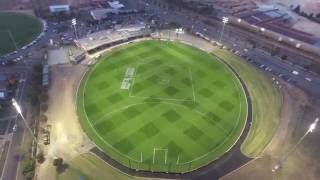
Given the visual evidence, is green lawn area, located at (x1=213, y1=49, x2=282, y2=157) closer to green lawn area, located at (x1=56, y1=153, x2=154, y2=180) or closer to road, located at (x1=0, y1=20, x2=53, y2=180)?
green lawn area, located at (x1=56, y1=153, x2=154, y2=180)

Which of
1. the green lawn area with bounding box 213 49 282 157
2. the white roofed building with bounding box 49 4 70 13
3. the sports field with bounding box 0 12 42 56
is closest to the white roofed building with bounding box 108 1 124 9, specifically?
the white roofed building with bounding box 49 4 70 13

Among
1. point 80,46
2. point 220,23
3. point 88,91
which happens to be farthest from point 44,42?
point 220,23

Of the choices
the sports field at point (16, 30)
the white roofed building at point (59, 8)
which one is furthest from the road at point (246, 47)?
the sports field at point (16, 30)

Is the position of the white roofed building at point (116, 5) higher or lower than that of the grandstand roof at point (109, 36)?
higher

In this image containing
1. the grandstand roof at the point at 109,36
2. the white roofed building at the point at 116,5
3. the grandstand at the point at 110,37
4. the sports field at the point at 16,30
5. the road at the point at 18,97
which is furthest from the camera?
the white roofed building at the point at 116,5

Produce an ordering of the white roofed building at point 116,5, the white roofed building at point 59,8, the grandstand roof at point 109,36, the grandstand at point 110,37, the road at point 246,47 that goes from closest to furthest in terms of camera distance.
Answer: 1. the road at point 246,47
2. the grandstand at point 110,37
3. the grandstand roof at point 109,36
4. the white roofed building at point 59,8
5. the white roofed building at point 116,5

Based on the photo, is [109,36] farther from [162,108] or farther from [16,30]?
[162,108]

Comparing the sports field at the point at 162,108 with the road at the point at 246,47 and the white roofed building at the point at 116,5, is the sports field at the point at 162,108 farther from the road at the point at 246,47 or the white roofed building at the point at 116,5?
the white roofed building at the point at 116,5
